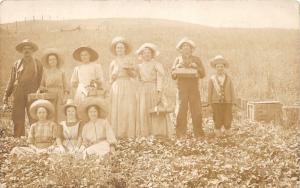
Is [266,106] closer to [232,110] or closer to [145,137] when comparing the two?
[232,110]

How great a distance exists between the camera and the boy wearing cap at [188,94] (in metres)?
6.48

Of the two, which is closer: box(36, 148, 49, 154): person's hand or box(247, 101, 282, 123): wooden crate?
box(36, 148, 49, 154): person's hand

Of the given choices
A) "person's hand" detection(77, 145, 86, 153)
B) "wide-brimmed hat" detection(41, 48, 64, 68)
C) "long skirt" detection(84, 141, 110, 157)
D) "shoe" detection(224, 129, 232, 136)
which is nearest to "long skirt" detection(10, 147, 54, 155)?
"person's hand" detection(77, 145, 86, 153)

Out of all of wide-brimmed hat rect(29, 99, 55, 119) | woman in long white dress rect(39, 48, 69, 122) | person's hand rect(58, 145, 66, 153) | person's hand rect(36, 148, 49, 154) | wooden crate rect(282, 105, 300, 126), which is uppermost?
woman in long white dress rect(39, 48, 69, 122)

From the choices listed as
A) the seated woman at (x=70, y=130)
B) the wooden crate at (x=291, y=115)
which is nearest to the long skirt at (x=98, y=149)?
the seated woman at (x=70, y=130)

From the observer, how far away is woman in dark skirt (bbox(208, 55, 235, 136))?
6.55 meters

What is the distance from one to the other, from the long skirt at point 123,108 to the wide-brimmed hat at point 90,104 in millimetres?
123

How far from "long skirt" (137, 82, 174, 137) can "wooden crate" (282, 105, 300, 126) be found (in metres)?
1.43

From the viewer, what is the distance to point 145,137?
648 cm

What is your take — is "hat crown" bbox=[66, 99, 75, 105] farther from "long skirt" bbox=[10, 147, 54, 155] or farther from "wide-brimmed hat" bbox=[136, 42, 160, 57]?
"wide-brimmed hat" bbox=[136, 42, 160, 57]

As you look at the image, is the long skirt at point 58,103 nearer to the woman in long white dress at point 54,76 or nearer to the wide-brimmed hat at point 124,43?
the woman in long white dress at point 54,76

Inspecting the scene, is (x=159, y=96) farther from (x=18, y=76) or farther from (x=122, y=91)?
(x=18, y=76)

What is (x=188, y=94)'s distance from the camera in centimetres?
654

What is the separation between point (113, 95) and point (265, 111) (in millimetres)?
1901
